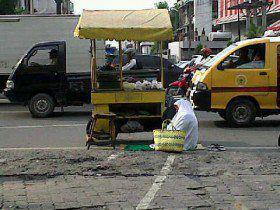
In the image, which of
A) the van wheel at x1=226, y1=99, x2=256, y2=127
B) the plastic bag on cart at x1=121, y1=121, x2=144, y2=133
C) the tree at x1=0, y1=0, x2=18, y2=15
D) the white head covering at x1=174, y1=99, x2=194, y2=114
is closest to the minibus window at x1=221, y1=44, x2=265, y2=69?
the van wheel at x1=226, y1=99, x2=256, y2=127

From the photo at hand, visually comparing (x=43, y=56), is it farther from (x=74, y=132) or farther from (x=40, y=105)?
(x=74, y=132)

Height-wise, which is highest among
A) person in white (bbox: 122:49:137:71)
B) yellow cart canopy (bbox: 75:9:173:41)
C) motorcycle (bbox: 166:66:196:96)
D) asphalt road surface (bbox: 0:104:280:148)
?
yellow cart canopy (bbox: 75:9:173:41)

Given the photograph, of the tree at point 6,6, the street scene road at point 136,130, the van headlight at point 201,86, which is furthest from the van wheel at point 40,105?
the tree at point 6,6

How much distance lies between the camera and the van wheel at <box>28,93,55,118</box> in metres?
14.0

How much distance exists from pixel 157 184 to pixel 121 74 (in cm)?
333

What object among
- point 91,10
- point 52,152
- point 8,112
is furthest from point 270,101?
point 8,112

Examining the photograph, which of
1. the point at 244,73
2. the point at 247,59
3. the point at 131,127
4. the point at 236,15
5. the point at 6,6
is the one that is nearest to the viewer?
the point at 131,127

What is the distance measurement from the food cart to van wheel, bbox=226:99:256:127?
262 cm

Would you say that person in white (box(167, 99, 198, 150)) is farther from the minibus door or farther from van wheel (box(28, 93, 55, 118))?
van wheel (box(28, 93, 55, 118))

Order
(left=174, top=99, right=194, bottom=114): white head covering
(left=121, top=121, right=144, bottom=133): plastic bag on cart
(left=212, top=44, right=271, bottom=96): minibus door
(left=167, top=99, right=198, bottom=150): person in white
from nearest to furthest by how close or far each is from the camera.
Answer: (left=167, top=99, right=198, bottom=150): person in white → (left=174, top=99, right=194, bottom=114): white head covering → (left=121, top=121, right=144, bottom=133): plastic bag on cart → (left=212, top=44, right=271, bottom=96): minibus door

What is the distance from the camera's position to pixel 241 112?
11617 millimetres

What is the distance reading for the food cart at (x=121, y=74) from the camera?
895 cm

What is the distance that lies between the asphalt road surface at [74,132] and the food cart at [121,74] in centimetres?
90

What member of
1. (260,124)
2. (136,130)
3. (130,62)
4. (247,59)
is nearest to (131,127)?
(136,130)
